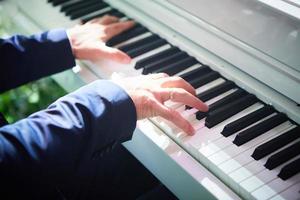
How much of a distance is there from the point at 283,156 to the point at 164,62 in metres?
0.48

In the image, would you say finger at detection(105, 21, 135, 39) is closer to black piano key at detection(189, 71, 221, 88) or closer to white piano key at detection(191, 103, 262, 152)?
black piano key at detection(189, 71, 221, 88)

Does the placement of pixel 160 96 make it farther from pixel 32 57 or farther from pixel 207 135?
pixel 32 57

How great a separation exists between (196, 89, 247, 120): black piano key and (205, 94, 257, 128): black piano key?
0.05 feet

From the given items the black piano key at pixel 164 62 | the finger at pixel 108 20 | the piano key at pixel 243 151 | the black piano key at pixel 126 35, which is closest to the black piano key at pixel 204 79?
the black piano key at pixel 164 62

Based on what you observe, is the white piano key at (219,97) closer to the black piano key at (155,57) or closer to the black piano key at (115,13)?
the black piano key at (155,57)

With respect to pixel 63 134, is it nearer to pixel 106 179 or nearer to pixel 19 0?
pixel 106 179

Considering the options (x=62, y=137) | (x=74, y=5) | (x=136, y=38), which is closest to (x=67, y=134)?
(x=62, y=137)

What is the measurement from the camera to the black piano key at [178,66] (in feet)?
3.86

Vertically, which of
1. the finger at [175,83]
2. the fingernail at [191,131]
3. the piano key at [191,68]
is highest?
the finger at [175,83]

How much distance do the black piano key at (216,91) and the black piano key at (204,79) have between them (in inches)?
1.6

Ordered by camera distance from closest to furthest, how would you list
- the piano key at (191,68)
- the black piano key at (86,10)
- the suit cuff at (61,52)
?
1. the piano key at (191,68)
2. the suit cuff at (61,52)
3. the black piano key at (86,10)

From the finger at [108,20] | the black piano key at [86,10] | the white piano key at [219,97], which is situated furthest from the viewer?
the black piano key at [86,10]

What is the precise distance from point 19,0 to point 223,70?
1000mm

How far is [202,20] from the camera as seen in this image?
46.4 inches
